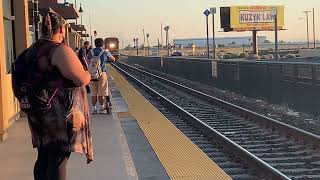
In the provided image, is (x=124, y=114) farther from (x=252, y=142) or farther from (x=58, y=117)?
(x=58, y=117)

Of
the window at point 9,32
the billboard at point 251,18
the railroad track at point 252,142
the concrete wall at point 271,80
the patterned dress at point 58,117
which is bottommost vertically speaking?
the railroad track at point 252,142

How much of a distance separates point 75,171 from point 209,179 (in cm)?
173

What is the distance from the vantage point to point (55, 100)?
4.74 meters

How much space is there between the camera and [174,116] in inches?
652

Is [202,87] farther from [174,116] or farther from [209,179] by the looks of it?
[209,179]

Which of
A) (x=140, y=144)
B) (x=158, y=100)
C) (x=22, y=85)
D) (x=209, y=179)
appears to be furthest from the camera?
(x=158, y=100)

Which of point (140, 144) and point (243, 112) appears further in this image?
point (243, 112)

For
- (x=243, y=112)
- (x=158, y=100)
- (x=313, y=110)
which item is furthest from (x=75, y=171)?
(x=158, y=100)

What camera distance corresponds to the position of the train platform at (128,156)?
7777 mm

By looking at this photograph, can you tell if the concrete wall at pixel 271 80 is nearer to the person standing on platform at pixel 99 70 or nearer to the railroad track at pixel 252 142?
the railroad track at pixel 252 142

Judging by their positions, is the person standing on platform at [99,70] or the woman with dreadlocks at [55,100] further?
the person standing on platform at [99,70]

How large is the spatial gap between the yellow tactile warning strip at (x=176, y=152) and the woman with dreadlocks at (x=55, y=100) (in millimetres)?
3040

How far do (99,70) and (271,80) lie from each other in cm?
769

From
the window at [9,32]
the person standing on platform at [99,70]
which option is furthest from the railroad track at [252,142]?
the window at [9,32]
